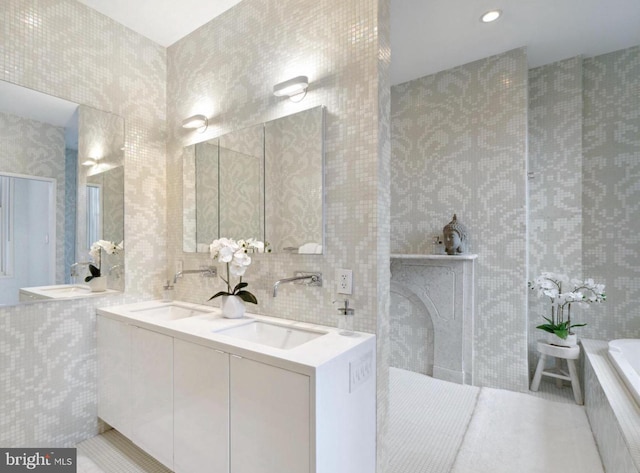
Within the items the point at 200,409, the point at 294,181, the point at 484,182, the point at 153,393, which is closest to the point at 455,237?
the point at 484,182

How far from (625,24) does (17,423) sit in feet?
15.9

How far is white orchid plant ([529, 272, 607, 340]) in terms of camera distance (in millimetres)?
2537

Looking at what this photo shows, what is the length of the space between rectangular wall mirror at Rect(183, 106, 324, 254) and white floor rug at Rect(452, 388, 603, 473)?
157 centimetres

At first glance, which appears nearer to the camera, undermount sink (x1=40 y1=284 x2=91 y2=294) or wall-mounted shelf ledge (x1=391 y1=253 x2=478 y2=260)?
undermount sink (x1=40 y1=284 x2=91 y2=294)

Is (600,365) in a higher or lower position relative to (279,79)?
lower

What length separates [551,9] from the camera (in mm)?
2270

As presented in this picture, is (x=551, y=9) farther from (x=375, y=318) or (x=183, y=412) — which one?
(x=183, y=412)

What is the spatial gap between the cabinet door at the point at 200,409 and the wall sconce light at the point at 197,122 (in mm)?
1483

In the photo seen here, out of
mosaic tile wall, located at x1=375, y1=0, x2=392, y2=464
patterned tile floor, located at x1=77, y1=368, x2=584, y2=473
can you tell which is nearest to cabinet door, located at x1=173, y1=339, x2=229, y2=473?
patterned tile floor, located at x1=77, y1=368, x2=584, y2=473

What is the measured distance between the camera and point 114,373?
1979mm

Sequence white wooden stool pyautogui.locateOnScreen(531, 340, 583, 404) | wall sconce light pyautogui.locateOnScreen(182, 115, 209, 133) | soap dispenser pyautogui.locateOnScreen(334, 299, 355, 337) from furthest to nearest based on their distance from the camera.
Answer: white wooden stool pyautogui.locateOnScreen(531, 340, 583, 404), wall sconce light pyautogui.locateOnScreen(182, 115, 209, 133), soap dispenser pyautogui.locateOnScreen(334, 299, 355, 337)

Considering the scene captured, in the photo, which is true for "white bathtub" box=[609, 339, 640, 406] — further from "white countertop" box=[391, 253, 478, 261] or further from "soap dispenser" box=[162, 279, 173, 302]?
"soap dispenser" box=[162, 279, 173, 302]

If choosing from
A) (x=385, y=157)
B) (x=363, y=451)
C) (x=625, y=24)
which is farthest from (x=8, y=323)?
(x=625, y=24)

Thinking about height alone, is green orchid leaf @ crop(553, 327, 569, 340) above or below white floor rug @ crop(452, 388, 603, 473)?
above
